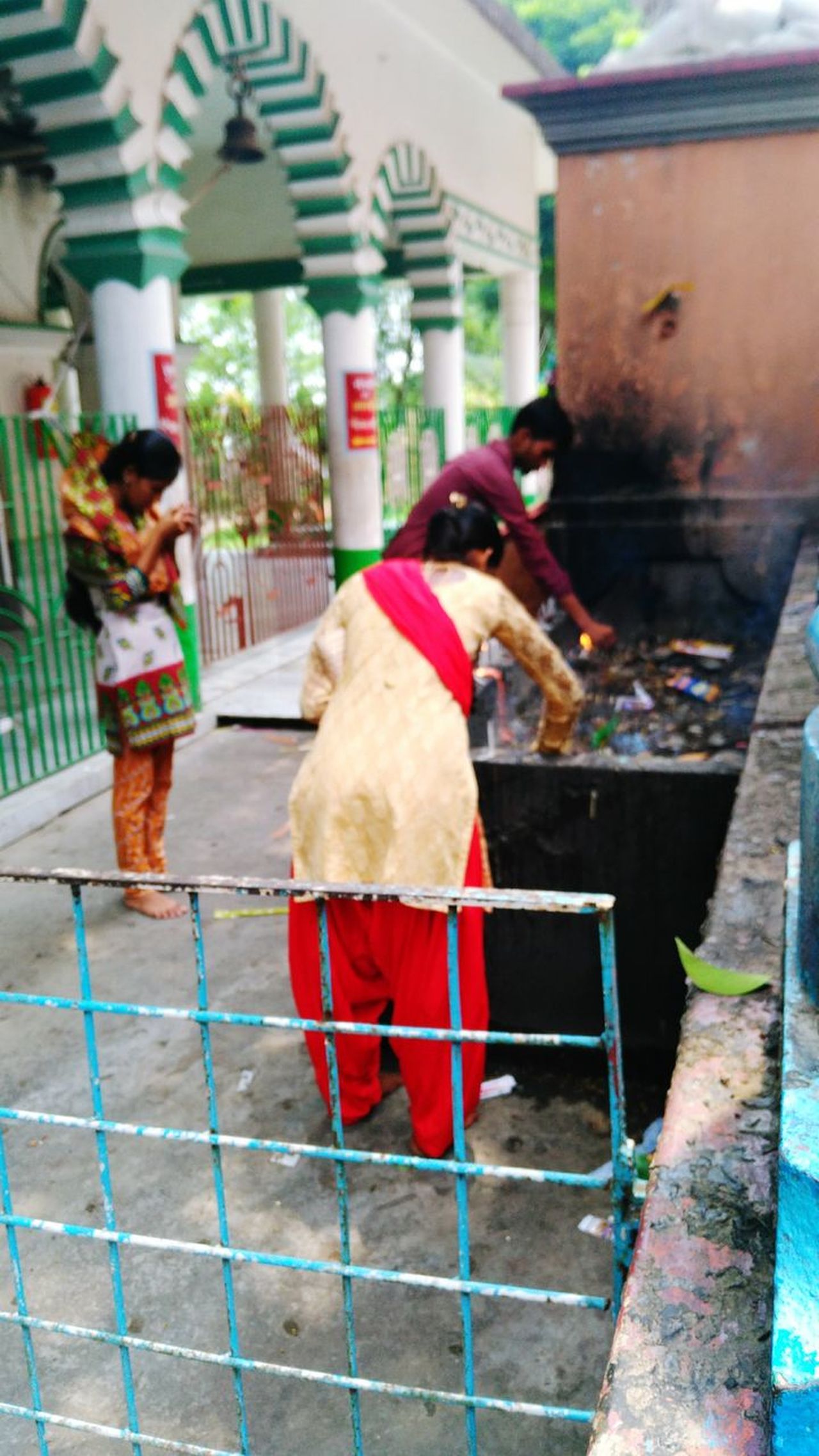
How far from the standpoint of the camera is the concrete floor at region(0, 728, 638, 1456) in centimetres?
197

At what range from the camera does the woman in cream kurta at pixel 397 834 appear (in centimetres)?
256

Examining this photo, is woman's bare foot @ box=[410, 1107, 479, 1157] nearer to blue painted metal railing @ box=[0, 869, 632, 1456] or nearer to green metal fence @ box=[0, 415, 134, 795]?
blue painted metal railing @ box=[0, 869, 632, 1456]

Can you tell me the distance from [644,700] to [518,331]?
1033 centimetres

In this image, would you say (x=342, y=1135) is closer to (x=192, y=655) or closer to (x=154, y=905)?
(x=154, y=905)

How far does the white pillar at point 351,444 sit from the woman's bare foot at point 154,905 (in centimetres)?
510

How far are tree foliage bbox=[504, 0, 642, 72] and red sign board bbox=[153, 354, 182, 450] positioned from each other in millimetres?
17893

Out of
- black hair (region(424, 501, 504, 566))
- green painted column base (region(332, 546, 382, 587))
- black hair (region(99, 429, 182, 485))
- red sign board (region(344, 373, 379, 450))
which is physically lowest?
green painted column base (region(332, 546, 382, 587))

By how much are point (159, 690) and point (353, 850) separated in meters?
1.55

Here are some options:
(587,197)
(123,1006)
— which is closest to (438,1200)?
(123,1006)

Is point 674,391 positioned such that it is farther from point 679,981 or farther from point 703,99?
point 679,981

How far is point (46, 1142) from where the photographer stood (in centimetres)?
277

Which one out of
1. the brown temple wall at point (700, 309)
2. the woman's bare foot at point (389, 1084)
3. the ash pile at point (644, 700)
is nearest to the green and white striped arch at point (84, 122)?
the brown temple wall at point (700, 309)

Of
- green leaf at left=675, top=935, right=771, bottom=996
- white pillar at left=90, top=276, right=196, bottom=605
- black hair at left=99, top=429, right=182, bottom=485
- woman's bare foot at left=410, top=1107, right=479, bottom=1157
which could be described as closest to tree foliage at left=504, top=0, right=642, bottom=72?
white pillar at left=90, top=276, right=196, bottom=605

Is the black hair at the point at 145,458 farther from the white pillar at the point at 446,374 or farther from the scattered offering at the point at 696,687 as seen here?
the white pillar at the point at 446,374
